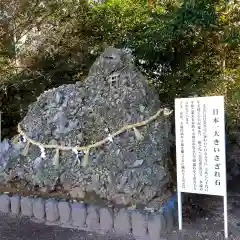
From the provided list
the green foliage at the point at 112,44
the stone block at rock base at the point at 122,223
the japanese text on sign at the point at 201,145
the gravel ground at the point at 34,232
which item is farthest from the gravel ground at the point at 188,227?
the green foliage at the point at 112,44

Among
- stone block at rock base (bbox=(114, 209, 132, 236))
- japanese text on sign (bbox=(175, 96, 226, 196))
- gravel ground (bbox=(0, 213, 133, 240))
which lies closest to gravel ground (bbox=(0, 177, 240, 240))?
gravel ground (bbox=(0, 213, 133, 240))

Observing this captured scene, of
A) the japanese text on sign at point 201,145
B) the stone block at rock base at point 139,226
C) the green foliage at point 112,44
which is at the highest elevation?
the green foliage at point 112,44

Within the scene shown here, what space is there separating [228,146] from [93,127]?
2.24 metres

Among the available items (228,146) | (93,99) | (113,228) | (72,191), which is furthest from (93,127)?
(228,146)

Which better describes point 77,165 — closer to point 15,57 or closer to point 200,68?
point 200,68

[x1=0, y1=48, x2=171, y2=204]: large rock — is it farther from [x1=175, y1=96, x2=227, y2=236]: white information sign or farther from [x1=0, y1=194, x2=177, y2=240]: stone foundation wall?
[x1=175, y1=96, x2=227, y2=236]: white information sign

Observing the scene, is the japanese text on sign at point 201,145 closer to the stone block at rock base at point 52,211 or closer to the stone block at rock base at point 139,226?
the stone block at rock base at point 139,226

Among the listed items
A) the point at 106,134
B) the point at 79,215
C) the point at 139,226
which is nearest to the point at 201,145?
the point at 139,226

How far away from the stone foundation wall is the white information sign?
9.5 inches

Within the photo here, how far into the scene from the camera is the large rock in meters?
3.11

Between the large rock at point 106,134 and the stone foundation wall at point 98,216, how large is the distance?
0.62 feet

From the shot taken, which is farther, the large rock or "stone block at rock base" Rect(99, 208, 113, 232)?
the large rock

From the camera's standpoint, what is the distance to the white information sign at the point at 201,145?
2680 mm

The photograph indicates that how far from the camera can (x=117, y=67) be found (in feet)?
12.0
